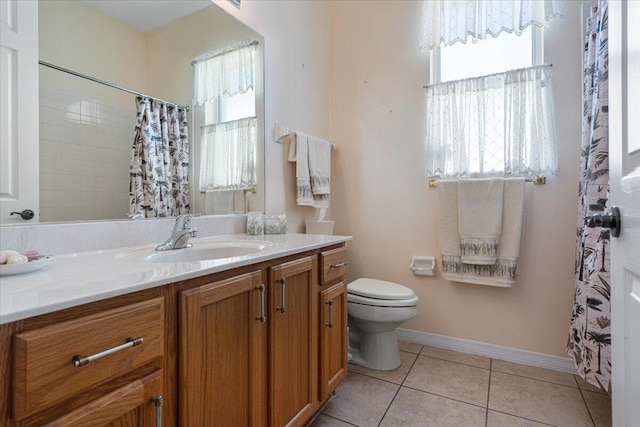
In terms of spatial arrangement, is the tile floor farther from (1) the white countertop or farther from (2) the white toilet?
(1) the white countertop

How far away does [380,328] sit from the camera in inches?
74.0

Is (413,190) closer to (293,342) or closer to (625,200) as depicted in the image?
(293,342)

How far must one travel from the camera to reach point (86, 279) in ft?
2.38

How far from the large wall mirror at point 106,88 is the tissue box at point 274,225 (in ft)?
1.13

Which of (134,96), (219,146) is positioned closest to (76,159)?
(134,96)

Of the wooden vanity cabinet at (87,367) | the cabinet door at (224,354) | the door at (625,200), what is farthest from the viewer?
the cabinet door at (224,354)

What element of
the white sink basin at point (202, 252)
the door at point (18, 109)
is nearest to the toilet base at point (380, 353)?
the white sink basin at point (202, 252)

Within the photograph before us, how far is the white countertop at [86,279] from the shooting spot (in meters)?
0.55

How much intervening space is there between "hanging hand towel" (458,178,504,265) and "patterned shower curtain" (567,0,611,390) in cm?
42

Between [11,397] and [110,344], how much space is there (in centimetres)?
15

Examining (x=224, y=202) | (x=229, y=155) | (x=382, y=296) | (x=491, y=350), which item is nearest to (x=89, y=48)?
(x=229, y=155)

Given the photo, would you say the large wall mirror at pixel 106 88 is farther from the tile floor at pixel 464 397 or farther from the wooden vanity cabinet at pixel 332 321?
the tile floor at pixel 464 397

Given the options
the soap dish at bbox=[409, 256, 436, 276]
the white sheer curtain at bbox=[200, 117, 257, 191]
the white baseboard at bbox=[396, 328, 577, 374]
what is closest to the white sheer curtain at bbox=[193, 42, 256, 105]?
the white sheer curtain at bbox=[200, 117, 257, 191]

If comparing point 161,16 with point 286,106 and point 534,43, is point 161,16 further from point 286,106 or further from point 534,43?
point 534,43
